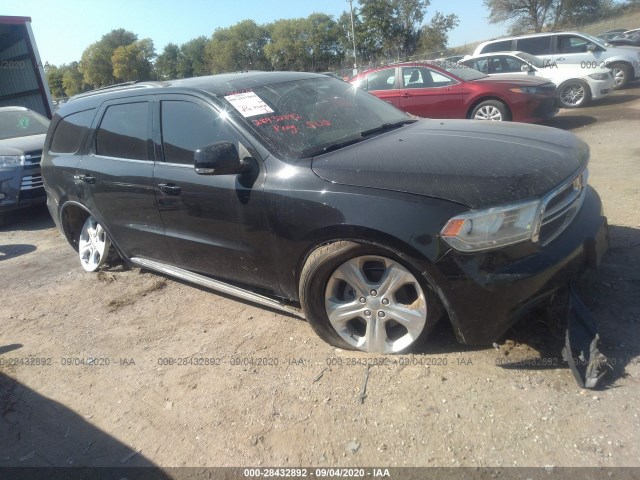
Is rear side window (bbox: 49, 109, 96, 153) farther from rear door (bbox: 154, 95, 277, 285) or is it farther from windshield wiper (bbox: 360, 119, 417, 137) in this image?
windshield wiper (bbox: 360, 119, 417, 137)

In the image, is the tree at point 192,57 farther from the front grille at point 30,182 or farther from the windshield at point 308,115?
the windshield at point 308,115

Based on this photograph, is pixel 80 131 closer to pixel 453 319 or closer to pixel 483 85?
pixel 453 319

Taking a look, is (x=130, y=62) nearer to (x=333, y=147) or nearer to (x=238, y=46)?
(x=238, y=46)

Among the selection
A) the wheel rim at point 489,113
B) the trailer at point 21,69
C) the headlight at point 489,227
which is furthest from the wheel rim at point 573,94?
the trailer at point 21,69

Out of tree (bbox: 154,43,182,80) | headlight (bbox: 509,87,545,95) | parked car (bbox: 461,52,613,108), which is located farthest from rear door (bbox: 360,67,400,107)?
tree (bbox: 154,43,182,80)

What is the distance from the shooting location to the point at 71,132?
4656mm

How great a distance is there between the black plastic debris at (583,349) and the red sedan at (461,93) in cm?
705

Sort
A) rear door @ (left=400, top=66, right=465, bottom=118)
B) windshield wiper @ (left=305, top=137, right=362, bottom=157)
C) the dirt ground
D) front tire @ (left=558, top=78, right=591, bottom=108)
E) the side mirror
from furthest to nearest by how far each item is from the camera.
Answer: front tire @ (left=558, top=78, right=591, bottom=108) → rear door @ (left=400, top=66, right=465, bottom=118) → windshield wiper @ (left=305, top=137, right=362, bottom=157) → the side mirror → the dirt ground

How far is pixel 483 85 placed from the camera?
912 cm

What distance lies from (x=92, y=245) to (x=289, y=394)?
10.0 ft

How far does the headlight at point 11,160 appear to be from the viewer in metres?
7.28

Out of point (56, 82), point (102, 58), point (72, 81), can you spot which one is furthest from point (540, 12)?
point (56, 82)

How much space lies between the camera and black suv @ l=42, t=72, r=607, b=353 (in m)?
2.53

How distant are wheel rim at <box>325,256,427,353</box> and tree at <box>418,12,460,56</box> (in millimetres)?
43635
